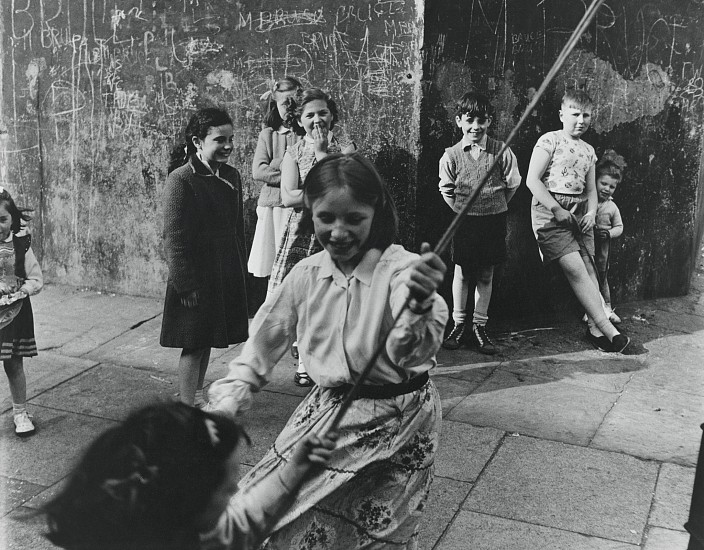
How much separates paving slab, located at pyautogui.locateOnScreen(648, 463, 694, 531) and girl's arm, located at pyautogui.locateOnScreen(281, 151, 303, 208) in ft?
8.71

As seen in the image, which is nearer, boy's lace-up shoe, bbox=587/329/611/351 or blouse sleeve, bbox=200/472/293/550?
blouse sleeve, bbox=200/472/293/550

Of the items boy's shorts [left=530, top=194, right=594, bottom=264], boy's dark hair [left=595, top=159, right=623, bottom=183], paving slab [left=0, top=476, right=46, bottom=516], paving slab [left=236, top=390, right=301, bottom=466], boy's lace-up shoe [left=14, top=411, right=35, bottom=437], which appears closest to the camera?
paving slab [left=0, top=476, right=46, bottom=516]

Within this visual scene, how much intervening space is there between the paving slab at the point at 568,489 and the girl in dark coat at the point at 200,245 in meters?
1.72

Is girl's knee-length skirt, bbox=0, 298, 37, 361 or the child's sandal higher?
girl's knee-length skirt, bbox=0, 298, 37, 361

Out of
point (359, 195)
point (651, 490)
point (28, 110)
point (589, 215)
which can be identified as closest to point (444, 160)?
point (589, 215)

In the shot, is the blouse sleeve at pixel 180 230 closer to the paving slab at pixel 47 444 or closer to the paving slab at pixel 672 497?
the paving slab at pixel 47 444

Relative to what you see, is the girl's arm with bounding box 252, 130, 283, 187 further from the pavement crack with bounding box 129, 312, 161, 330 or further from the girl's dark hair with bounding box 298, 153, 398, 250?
the girl's dark hair with bounding box 298, 153, 398, 250

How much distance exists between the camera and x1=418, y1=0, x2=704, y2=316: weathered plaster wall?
644cm

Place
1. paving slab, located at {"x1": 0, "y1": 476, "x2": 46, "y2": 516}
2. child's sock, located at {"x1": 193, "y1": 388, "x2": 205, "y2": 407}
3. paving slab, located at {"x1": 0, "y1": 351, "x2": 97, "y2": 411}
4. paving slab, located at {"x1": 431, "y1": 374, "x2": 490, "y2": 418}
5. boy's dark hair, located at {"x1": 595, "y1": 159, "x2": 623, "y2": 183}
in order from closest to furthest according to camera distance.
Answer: paving slab, located at {"x1": 0, "y1": 476, "x2": 46, "y2": 516}
child's sock, located at {"x1": 193, "y1": 388, "x2": 205, "y2": 407}
paving slab, located at {"x1": 431, "y1": 374, "x2": 490, "y2": 418}
paving slab, located at {"x1": 0, "y1": 351, "x2": 97, "y2": 411}
boy's dark hair, located at {"x1": 595, "y1": 159, "x2": 623, "y2": 183}

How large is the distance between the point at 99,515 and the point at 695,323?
5954 millimetres

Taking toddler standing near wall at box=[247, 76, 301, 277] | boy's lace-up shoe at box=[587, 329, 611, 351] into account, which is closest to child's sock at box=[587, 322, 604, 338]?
boy's lace-up shoe at box=[587, 329, 611, 351]

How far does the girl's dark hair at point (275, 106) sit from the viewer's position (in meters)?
6.16

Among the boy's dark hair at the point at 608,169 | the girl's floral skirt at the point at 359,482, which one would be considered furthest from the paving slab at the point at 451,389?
the girl's floral skirt at the point at 359,482

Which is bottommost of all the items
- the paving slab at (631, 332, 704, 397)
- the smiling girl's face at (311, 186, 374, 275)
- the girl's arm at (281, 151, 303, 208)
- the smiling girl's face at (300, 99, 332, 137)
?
the paving slab at (631, 332, 704, 397)
